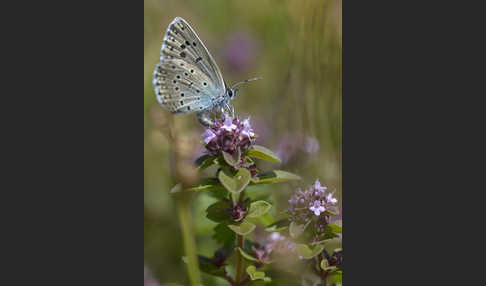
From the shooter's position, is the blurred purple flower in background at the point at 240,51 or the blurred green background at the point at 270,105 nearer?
the blurred green background at the point at 270,105

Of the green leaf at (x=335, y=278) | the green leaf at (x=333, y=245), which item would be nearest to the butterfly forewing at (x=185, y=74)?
the green leaf at (x=333, y=245)

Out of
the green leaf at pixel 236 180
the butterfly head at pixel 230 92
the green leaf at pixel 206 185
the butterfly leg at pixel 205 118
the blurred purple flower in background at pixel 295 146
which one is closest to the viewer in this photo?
the green leaf at pixel 236 180

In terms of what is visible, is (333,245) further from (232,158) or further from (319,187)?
(232,158)

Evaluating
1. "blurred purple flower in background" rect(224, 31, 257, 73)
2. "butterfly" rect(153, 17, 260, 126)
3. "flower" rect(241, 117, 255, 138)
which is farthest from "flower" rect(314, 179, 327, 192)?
"blurred purple flower in background" rect(224, 31, 257, 73)

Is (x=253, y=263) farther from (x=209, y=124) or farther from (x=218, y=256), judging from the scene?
(x=209, y=124)

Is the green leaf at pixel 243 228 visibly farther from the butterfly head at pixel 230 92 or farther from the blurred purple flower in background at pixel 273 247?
the butterfly head at pixel 230 92

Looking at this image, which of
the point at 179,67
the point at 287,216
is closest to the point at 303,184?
the point at 287,216

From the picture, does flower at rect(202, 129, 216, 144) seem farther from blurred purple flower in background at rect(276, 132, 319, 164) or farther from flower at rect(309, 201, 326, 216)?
blurred purple flower in background at rect(276, 132, 319, 164)
